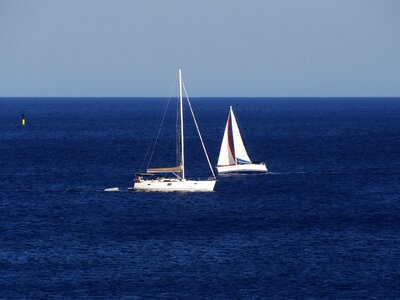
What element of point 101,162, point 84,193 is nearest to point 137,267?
point 84,193

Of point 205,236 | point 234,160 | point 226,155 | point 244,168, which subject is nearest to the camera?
point 205,236

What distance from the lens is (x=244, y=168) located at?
140m

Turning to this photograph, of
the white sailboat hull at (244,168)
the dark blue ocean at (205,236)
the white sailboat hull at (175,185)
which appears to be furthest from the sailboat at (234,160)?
the white sailboat hull at (175,185)

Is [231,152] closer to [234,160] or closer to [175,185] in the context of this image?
[234,160]

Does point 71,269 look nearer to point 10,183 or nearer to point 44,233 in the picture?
point 44,233

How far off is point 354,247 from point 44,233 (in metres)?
30.4

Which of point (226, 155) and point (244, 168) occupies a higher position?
point (226, 155)

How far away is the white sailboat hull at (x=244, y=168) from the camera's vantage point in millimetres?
139675

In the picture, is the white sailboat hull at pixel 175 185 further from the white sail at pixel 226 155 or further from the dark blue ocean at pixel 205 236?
the white sail at pixel 226 155

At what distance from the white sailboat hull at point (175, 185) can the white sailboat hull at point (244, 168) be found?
22.2 meters

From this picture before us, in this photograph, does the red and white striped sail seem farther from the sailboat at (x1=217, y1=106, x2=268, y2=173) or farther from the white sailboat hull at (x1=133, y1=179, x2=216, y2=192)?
the white sailboat hull at (x1=133, y1=179, x2=216, y2=192)

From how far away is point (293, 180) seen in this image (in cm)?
13350

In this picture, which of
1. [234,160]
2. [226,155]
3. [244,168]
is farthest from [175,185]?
[234,160]

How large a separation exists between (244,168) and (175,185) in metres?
26.0
